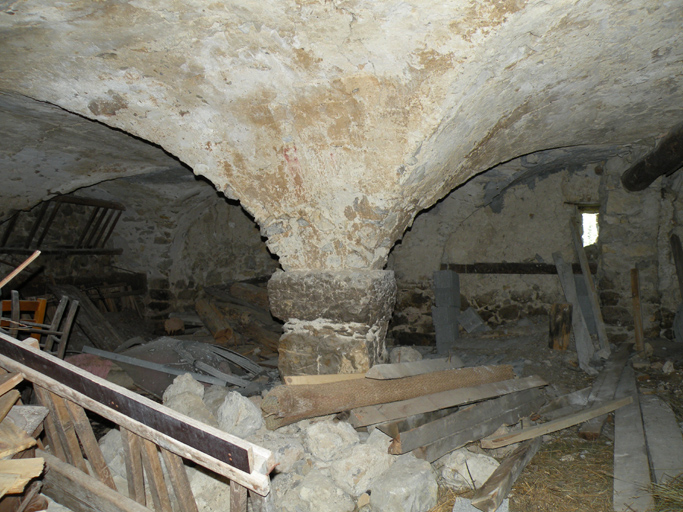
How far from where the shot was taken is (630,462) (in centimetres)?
237

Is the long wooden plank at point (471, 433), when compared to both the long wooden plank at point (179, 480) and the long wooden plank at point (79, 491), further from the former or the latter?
the long wooden plank at point (79, 491)

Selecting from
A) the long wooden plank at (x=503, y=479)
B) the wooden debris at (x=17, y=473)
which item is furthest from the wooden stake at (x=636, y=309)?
the wooden debris at (x=17, y=473)

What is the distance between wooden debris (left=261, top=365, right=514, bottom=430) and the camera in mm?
2359

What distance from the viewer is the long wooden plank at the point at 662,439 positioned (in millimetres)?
2254

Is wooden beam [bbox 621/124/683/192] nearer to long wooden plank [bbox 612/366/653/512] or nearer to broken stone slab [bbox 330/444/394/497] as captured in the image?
long wooden plank [bbox 612/366/653/512]

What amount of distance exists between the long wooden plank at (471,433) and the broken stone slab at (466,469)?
7cm

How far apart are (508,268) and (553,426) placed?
2883mm

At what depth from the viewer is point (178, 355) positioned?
4289 millimetres

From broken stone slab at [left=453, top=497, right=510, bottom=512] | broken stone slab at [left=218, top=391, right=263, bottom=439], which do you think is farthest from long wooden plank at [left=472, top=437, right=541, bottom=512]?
broken stone slab at [left=218, top=391, right=263, bottom=439]

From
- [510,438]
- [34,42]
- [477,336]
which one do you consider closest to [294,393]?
[510,438]

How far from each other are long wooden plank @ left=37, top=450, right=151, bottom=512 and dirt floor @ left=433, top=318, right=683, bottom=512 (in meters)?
1.44

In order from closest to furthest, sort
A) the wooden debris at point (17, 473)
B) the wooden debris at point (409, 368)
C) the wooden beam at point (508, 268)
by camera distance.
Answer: the wooden debris at point (17, 473) < the wooden debris at point (409, 368) < the wooden beam at point (508, 268)

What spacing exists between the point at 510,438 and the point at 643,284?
3.10 metres

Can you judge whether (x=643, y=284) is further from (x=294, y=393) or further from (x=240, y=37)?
(x=240, y=37)
